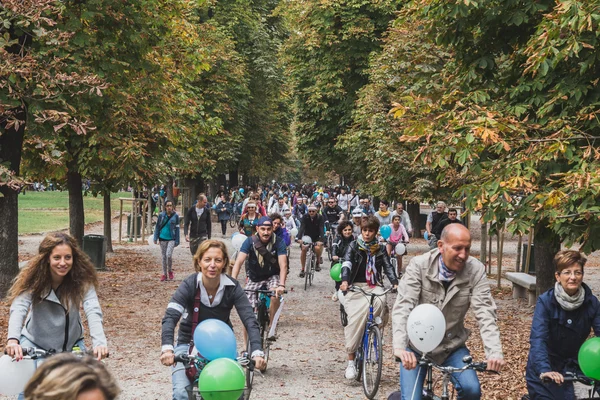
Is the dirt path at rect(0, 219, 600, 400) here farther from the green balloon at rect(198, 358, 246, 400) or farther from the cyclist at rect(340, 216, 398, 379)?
the green balloon at rect(198, 358, 246, 400)

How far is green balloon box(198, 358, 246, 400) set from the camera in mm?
4656

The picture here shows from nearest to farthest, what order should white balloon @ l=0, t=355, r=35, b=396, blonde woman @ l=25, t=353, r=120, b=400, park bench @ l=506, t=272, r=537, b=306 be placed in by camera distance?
1. blonde woman @ l=25, t=353, r=120, b=400
2. white balloon @ l=0, t=355, r=35, b=396
3. park bench @ l=506, t=272, r=537, b=306

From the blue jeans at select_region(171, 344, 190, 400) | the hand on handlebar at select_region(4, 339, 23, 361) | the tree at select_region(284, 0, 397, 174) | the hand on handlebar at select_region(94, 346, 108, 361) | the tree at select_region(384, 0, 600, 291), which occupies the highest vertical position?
the tree at select_region(284, 0, 397, 174)

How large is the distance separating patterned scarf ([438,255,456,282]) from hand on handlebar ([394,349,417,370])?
553 millimetres

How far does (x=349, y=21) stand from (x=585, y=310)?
31.3 m

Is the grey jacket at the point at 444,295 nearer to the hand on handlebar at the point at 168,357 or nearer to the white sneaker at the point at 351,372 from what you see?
the hand on handlebar at the point at 168,357

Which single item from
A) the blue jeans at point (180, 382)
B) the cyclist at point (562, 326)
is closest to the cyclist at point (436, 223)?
the cyclist at point (562, 326)

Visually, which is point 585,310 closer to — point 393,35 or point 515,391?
point 515,391

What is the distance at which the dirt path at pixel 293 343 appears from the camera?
31.4ft

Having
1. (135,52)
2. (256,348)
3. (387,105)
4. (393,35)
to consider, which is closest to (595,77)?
(256,348)

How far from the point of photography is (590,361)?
5551 mm

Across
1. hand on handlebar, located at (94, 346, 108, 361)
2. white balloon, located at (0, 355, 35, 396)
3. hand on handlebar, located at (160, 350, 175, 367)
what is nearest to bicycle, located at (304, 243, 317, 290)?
hand on handlebar, located at (94, 346, 108, 361)

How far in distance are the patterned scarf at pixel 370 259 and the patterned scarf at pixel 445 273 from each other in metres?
4.14

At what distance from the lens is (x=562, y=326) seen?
5.87 meters
